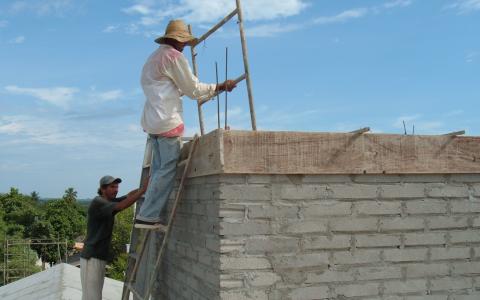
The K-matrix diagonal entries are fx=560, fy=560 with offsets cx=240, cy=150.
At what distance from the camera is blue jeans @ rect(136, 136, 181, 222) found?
5.12 meters

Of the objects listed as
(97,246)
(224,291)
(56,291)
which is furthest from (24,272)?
(224,291)

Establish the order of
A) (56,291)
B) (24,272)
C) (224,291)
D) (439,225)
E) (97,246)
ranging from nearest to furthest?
(224,291), (439,225), (97,246), (56,291), (24,272)

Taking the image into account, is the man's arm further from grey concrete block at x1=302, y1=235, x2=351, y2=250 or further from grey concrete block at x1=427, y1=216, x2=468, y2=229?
grey concrete block at x1=427, y1=216, x2=468, y2=229

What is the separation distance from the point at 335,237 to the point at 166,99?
1.91m

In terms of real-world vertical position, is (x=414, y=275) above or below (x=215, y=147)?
below

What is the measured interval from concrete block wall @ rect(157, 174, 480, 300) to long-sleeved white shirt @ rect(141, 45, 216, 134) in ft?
2.06

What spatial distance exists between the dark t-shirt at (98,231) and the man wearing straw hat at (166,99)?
1.77m

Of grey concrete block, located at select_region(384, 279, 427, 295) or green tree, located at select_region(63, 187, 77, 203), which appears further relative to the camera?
green tree, located at select_region(63, 187, 77, 203)

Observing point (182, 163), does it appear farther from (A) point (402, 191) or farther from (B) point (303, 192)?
(A) point (402, 191)

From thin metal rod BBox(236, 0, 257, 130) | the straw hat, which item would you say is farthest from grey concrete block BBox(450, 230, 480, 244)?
the straw hat

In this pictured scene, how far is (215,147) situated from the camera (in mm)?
4410

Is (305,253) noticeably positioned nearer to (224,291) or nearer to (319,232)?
(319,232)

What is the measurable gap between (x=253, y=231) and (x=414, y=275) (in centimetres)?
152

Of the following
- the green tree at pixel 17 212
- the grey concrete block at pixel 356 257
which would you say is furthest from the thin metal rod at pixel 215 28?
the green tree at pixel 17 212
